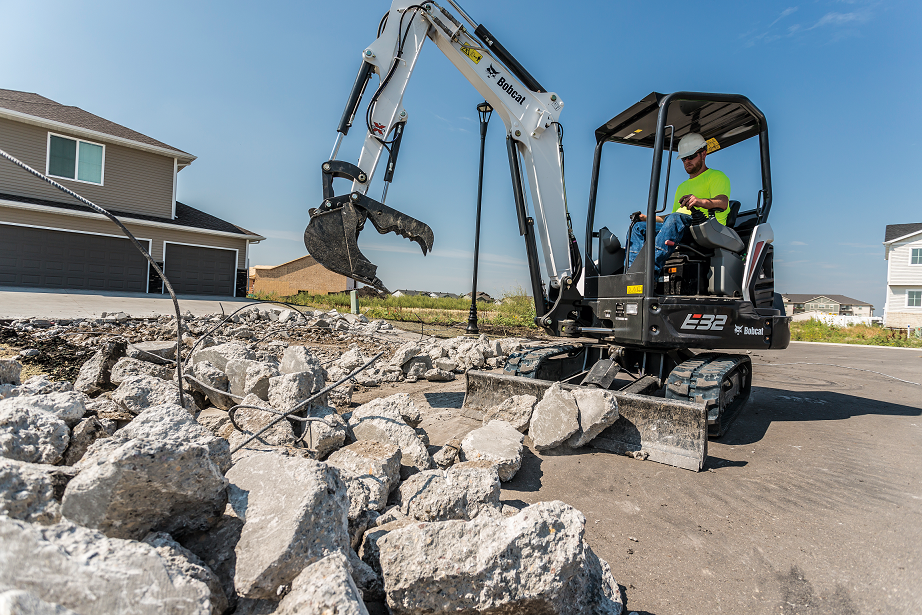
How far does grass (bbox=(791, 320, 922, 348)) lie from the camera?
1973 cm

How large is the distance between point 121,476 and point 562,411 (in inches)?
120

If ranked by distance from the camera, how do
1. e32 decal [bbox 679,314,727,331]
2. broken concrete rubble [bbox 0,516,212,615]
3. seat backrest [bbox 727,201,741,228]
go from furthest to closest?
seat backrest [bbox 727,201,741,228] < e32 decal [bbox 679,314,727,331] < broken concrete rubble [bbox 0,516,212,615]

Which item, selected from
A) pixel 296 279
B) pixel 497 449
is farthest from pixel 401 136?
pixel 296 279

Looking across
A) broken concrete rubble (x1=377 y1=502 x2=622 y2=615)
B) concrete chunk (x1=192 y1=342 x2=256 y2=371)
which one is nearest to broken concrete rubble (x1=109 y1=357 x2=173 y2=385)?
concrete chunk (x1=192 y1=342 x2=256 y2=371)

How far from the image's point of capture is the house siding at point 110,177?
50.5ft

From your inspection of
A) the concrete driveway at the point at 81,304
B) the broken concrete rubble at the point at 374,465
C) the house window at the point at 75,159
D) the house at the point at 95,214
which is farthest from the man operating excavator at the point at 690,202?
the house window at the point at 75,159

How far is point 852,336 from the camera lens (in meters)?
21.0

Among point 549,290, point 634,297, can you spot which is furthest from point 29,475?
point 549,290

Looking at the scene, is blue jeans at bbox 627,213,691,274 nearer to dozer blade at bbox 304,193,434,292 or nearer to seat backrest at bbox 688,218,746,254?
seat backrest at bbox 688,218,746,254

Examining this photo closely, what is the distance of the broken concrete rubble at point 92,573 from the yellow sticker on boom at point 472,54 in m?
5.60

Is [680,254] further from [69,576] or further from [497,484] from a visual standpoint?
[69,576]

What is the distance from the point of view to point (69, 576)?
3.82 feet

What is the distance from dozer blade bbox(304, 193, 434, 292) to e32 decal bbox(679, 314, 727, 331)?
299 centimetres

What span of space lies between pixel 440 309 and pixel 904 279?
28.6 metres
